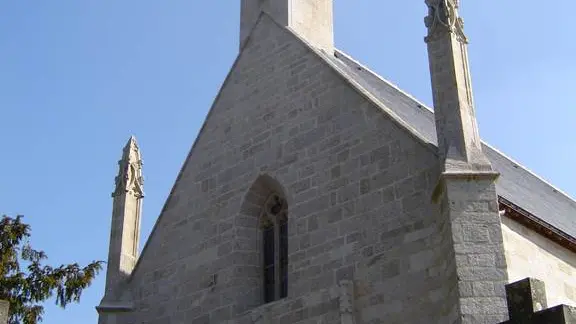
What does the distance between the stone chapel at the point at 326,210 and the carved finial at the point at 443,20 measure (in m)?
0.02

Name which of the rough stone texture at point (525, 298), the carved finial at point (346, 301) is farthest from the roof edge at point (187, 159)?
the rough stone texture at point (525, 298)

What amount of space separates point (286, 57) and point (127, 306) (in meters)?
4.78

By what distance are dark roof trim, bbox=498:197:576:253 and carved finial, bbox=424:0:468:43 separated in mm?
2246

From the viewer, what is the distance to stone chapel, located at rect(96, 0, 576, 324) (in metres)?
10.3

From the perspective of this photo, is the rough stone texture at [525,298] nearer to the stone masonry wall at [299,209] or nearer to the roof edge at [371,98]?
the stone masonry wall at [299,209]

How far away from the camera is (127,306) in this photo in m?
14.1

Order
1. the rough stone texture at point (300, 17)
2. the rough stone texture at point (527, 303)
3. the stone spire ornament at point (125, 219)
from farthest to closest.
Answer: the rough stone texture at point (300, 17) → the stone spire ornament at point (125, 219) → the rough stone texture at point (527, 303)

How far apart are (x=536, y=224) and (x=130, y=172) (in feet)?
22.8

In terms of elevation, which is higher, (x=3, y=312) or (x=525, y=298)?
(x=3, y=312)

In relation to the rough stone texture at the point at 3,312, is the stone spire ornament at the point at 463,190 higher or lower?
higher

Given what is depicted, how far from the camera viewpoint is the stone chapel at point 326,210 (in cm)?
1033

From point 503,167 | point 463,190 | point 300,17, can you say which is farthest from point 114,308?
point 503,167

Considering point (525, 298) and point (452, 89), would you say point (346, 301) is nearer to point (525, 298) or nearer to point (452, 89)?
point (452, 89)

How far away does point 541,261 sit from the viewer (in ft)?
39.3
